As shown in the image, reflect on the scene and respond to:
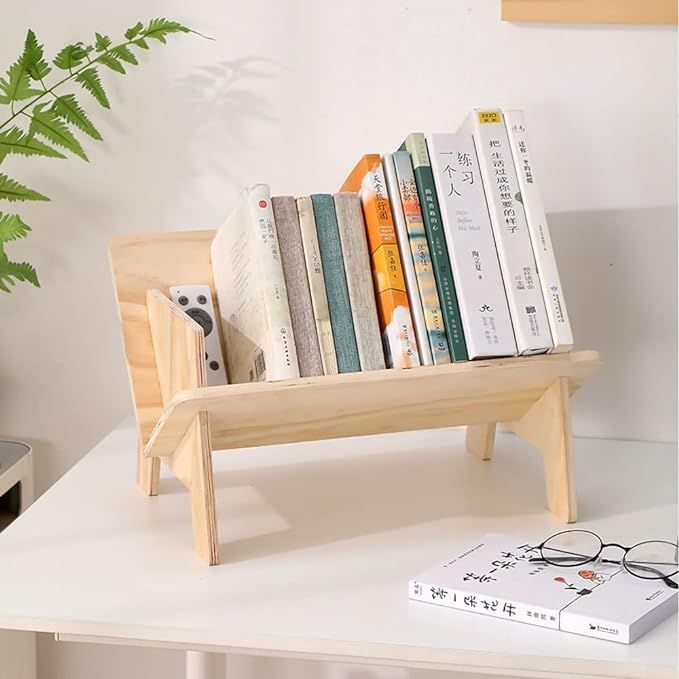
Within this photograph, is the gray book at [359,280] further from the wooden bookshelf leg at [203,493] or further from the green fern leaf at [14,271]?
the green fern leaf at [14,271]

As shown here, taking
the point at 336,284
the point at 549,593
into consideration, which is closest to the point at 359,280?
the point at 336,284

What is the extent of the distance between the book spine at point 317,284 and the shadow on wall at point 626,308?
0.46m

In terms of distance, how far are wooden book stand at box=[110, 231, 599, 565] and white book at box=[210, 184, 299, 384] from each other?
4cm

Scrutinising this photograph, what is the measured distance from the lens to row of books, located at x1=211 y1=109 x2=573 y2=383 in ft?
3.55

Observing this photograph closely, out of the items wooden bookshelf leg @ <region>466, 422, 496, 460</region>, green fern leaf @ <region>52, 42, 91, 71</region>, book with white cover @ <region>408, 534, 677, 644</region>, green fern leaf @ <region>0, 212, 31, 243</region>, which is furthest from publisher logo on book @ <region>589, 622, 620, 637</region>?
green fern leaf @ <region>52, 42, 91, 71</region>

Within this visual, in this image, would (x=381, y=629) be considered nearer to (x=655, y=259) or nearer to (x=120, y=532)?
(x=120, y=532)

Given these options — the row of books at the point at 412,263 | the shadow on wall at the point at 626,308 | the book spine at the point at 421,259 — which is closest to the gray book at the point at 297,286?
the row of books at the point at 412,263

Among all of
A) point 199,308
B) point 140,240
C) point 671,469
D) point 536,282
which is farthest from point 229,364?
point 671,469

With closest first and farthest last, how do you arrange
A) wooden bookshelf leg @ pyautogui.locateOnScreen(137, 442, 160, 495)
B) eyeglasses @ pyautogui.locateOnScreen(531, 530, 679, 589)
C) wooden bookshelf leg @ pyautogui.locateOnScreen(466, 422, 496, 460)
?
eyeglasses @ pyautogui.locateOnScreen(531, 530, 679, 589)
wooden bookshelf leg @ pyautogui.locateOnScreen(137, 442, 160, 495)
wooden bookshelf leg @ pyautogui.locateOnScreen(466, 422, 496, 460)

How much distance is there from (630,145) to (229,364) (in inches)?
23.9

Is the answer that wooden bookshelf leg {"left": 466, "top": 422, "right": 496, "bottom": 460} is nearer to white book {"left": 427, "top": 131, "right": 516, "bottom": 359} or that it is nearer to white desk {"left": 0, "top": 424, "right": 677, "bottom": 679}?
white desk {"left": 0, "top": 424, "right": 677, "bottom": 679}

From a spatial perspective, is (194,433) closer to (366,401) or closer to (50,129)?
(366,401)

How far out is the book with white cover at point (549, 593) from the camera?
88 centimetres

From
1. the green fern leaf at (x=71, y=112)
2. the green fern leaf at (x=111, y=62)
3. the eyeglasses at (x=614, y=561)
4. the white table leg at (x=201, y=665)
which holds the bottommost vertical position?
the white table leg at (x=201, y=665)
